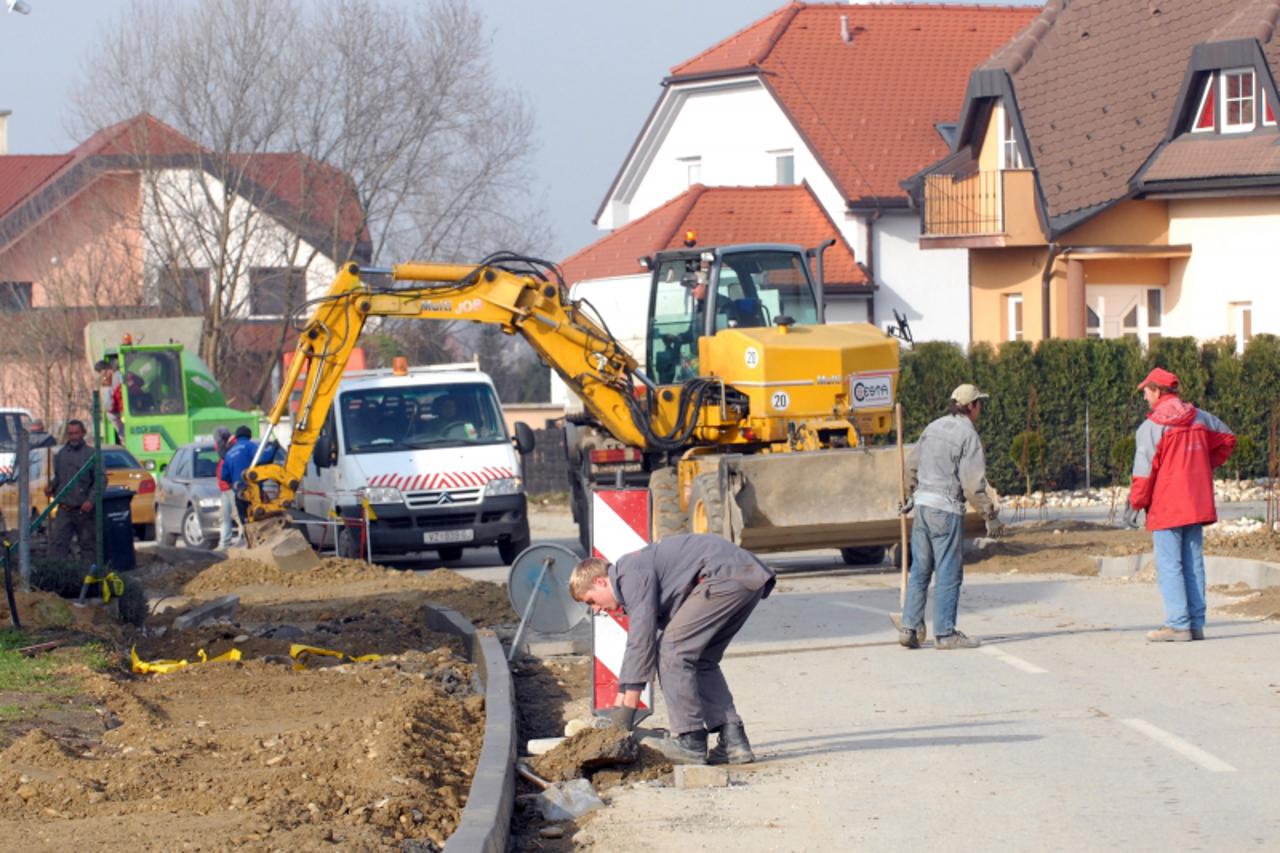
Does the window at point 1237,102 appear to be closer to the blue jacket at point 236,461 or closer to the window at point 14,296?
the blue jacket at point 236,461

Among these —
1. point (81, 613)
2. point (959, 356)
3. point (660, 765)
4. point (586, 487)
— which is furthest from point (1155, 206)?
point (660, 765)

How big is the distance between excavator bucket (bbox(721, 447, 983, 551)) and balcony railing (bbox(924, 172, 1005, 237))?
1946cm

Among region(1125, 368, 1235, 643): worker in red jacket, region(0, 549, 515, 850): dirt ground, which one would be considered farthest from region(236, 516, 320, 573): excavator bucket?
region(1125, 368, 1235, 643): worker in red jacket

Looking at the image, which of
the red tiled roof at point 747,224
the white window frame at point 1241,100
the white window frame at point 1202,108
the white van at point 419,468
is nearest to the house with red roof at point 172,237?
the red tiled roof at point 747,224

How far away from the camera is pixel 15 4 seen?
12953 millimetres

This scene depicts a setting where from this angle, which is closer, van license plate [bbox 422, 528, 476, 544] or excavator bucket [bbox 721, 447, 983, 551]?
excavator bucket [bbox 721, 447, 983, 551]

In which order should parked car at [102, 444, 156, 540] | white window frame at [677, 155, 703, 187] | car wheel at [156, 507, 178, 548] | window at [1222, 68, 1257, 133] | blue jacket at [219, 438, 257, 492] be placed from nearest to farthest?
blue jacket at [219, 438, 257, 492]
car wheel at [156, 507, 178, 548]
parked car at [102, 444, 156, 540]
window at [1222, 68, 1257, 133]
white window frame at [677, 155, 703, 187]

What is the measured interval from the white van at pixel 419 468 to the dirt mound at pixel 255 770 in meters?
10.8

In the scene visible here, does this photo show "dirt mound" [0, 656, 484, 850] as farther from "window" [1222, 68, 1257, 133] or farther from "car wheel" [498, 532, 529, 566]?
"window" [1222, 68, 1257, 133]

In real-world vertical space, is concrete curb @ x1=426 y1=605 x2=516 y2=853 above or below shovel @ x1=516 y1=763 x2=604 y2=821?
above

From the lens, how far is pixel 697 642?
28.8 feet

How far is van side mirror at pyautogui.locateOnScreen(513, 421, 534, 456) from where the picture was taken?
76.1 feet

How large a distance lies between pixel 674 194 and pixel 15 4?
126 ft

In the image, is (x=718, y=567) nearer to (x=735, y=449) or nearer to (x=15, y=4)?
(x=15, y=4)
